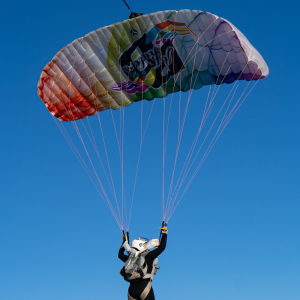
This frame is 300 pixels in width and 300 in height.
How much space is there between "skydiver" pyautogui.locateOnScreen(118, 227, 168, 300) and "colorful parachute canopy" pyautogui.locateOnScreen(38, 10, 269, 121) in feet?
16.1

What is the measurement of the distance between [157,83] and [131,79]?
76 cm

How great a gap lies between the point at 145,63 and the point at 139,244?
549cm

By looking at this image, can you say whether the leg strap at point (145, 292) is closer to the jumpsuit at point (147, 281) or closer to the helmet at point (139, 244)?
the jumpsuit at point (147, 281)

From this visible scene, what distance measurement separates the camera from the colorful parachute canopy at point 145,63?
45.6 feet

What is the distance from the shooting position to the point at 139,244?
12.2 m

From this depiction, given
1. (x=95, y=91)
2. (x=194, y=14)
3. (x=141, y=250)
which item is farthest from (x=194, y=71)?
(x=141, y=250)

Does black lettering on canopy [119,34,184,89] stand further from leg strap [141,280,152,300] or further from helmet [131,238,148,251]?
leg strap [141,280,152,300]

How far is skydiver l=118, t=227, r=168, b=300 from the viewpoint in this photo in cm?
1187

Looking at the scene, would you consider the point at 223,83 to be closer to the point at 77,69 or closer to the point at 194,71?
the point at 194,71

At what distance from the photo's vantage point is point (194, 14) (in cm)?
1380

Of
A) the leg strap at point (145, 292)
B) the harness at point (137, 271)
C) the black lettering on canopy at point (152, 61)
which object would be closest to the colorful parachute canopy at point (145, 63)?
the black lettering on canopy at point (152, 61)

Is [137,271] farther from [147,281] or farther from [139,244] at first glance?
[139,244]

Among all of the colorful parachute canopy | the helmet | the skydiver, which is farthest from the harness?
the colorful parachute canopy

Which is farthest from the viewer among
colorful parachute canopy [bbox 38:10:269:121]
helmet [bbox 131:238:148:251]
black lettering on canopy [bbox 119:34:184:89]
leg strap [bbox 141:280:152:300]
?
black lettering on canopy [bbox 119:34:184:89]
